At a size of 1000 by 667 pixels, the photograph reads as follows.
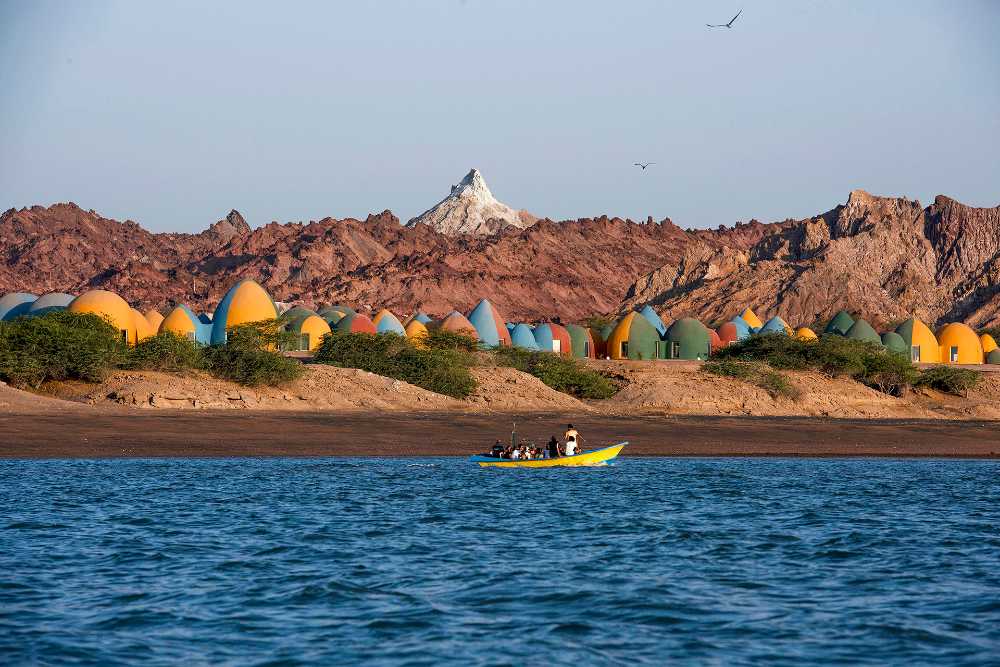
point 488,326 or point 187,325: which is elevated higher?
point 488,326

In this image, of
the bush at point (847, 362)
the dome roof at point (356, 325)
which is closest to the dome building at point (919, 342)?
the bush at point (847, 362)

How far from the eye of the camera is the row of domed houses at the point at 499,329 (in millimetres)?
60000

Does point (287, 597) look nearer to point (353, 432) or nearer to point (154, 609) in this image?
point (154, 609)

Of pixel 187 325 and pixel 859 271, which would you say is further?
pixel 859 271

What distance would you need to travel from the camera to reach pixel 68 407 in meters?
36.9

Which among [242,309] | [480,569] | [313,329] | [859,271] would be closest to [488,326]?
[313,329]

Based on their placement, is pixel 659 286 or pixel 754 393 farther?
pixel 659 286

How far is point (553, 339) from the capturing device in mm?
72188

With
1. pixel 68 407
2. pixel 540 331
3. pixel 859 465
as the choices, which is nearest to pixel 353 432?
pixel 68 407

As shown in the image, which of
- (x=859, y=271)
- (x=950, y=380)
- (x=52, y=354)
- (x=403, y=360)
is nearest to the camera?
(x=52, y=354)

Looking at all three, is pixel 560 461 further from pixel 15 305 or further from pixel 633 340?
pixel 15 305

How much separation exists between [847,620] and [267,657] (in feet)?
19.9

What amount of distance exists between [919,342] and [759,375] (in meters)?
25.6

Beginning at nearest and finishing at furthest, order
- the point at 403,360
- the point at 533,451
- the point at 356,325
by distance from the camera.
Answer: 1. the point at 533,451
2. the point at 403,360
3. the point at 356,325
